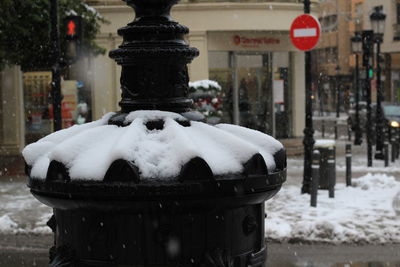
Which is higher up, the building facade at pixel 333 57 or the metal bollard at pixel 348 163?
the building facade at pixel 333 57

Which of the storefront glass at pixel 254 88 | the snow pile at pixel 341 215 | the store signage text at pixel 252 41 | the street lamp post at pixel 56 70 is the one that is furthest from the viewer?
the storefront glass at pixel 254 88

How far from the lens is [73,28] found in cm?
1295

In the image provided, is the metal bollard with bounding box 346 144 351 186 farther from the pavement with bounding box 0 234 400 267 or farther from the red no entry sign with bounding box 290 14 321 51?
the pavement with bounding box 0 234 400 267

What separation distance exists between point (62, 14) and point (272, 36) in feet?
28.4

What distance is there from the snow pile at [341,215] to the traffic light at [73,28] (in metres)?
4.89

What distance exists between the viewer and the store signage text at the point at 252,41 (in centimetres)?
2238

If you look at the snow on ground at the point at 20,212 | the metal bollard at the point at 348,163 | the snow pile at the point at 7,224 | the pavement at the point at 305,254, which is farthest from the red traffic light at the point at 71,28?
the metal bollard at the point at 348,163

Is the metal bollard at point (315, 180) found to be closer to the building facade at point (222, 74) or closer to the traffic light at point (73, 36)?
the traffic light at point (73, 36)

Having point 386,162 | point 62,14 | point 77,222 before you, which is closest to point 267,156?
point 77,222

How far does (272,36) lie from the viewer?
22.8m

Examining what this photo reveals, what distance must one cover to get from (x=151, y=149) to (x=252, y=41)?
812 inches

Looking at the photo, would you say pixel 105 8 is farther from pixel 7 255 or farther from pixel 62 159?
pixel 62 159

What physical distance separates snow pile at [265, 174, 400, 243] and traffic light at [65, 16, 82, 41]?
193 inches

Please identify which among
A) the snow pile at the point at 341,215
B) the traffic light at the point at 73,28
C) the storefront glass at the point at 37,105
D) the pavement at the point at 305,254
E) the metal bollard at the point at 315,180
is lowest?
the pavement at the point at 305,254
